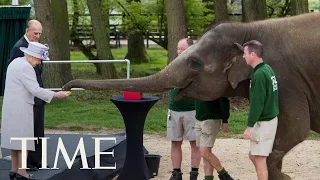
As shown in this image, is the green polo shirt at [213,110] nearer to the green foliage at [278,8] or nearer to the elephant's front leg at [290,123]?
the elephant's front leg at [290,123]

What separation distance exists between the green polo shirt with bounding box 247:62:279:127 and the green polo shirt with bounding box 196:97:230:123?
4.87 feet

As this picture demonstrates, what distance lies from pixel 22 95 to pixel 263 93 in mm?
3258

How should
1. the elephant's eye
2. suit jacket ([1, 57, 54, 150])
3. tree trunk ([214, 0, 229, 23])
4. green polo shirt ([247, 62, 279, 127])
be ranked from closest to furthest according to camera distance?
green polo shirt ([247, 62, 279, 127])
the elephant's eye
suit jacket ([1, 57, 54, 150])
tree trunk ([214, 0, 229, 23])

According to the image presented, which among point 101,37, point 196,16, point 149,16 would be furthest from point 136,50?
point 101,37

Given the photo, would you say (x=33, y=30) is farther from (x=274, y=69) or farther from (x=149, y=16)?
(x=149, y=16)

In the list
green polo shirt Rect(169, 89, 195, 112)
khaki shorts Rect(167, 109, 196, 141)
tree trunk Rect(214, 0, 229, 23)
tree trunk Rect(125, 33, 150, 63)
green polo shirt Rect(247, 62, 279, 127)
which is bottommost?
tree trunk Rect(125, 33, 150, 63)

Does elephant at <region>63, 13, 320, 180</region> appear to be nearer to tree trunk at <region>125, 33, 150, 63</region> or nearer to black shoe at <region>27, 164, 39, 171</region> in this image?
black shoe at <region>27, 164, 39, 171</region>

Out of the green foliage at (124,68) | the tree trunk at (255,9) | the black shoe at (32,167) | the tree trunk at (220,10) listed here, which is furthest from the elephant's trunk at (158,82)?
the green foliage at (124,68)

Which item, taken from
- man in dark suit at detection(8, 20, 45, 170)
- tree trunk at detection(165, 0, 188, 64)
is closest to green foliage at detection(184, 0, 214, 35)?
tree trunk at detection(165, 0, 188, 64)

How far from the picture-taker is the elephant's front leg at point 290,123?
880cm

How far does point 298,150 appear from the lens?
1452 centimetres

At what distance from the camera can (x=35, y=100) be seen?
35.1 feet

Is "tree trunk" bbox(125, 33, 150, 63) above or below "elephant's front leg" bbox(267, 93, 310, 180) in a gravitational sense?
below

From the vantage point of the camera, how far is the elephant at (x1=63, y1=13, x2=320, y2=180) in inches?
349
